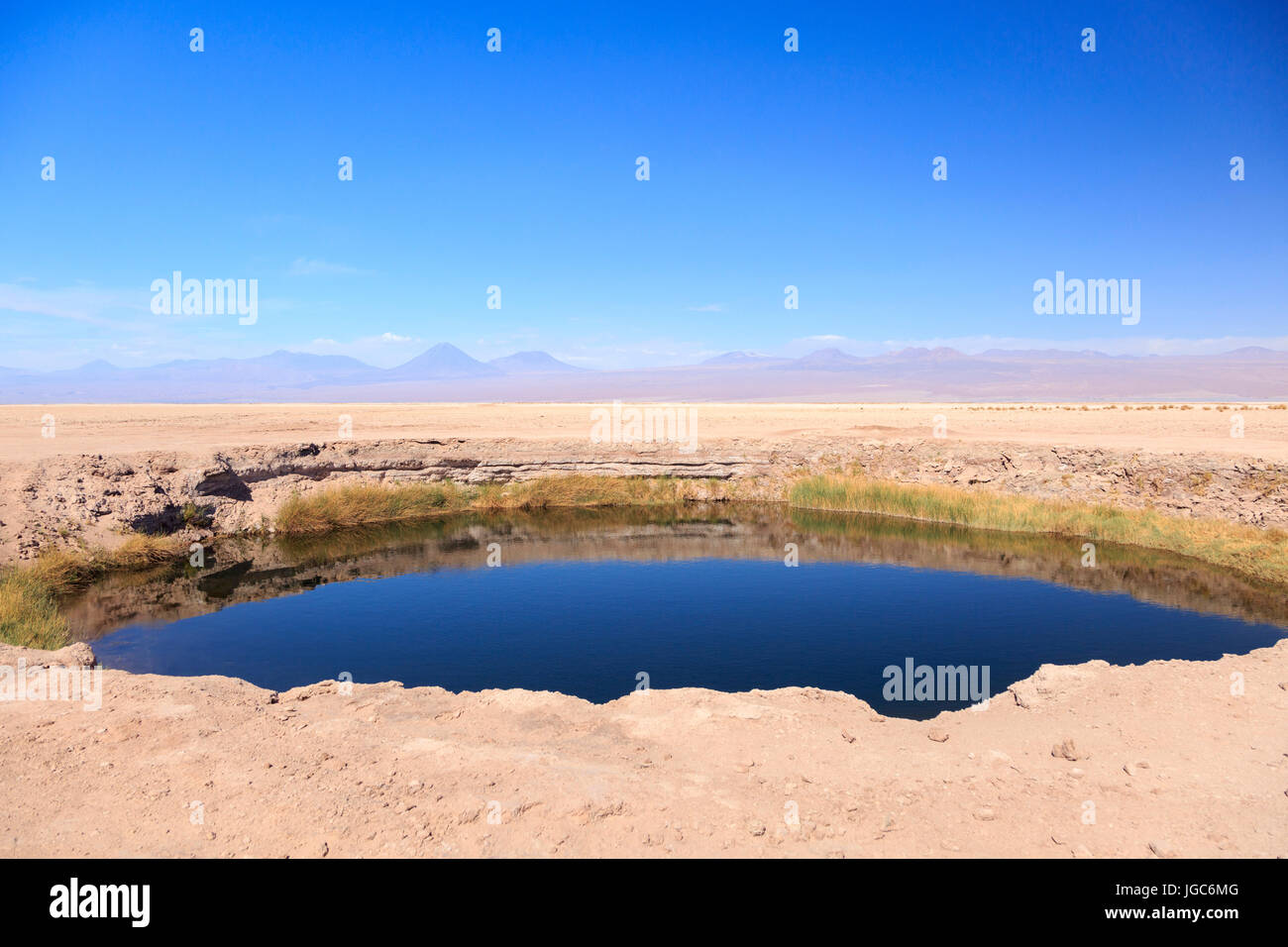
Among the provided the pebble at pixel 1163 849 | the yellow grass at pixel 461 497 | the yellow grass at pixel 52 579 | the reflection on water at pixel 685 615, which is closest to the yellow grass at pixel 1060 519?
the reflection on water at pixel 685 615

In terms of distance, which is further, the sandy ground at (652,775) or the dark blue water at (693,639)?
the dark blue water at (693,639)

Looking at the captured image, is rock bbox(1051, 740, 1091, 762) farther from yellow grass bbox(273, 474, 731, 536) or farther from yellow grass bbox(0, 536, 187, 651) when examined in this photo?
yellow grass bbox(273, 474, 731, 536)

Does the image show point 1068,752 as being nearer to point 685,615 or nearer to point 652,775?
point 652,775

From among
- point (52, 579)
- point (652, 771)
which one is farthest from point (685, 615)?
point (52, 579)

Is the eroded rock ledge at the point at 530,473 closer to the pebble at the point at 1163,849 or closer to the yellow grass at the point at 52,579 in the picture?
the yellow grass at the point at 52,579

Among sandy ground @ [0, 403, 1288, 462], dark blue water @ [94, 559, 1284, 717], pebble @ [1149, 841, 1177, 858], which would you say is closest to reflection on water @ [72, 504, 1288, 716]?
dark blue water @ [94, 559, 1284, 717]

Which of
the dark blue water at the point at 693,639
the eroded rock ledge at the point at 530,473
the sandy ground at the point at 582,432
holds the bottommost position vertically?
the dark blue water at the point at 693,639

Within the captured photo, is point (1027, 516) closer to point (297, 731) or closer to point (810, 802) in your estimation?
point (810, 802)
